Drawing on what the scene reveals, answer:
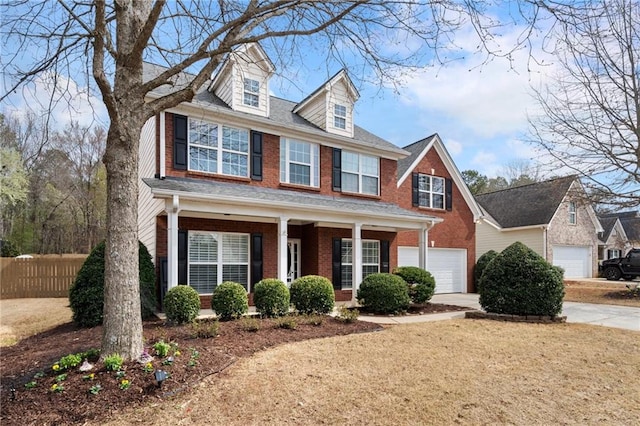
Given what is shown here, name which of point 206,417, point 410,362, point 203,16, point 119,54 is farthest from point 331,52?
point 206,417

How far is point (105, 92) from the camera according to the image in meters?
5.20

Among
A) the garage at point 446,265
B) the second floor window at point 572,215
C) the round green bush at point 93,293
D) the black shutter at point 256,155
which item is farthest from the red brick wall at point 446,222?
the round green bush at point 93,293

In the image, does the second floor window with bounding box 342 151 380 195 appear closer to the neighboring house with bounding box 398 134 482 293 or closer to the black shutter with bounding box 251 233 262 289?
the neighboring house with bounding box 398 134 482 293

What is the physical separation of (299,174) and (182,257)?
4906 millimetres

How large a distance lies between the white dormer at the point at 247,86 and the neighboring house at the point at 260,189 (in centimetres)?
4

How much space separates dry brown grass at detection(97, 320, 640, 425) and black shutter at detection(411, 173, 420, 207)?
10458 mm

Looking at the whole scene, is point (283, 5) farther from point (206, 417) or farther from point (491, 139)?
point (491, 139)

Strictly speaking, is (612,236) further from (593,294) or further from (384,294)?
(384,294)

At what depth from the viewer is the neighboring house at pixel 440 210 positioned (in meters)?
17.6

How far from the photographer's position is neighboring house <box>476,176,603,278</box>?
75.0ft

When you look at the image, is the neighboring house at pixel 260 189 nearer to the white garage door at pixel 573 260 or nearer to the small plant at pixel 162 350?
the small plant at pixel 162 350

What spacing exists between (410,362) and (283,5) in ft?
19.7

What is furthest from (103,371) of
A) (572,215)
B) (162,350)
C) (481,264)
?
(572,215)

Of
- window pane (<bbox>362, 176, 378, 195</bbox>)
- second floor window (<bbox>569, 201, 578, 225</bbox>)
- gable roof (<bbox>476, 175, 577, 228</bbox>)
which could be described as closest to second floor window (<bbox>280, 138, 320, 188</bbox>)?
window pane (<bbox>362, 176, 378, 195</bbox>)
